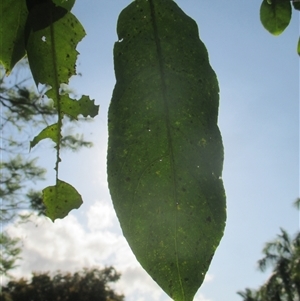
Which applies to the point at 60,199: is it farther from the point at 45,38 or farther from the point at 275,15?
the point at 275,15

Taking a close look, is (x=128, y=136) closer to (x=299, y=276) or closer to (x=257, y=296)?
(x=299, y=276)

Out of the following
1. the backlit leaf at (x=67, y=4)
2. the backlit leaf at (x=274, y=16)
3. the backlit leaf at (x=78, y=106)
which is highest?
the backlit leaf at (x=274, y=16)

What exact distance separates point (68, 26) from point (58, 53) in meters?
0.02

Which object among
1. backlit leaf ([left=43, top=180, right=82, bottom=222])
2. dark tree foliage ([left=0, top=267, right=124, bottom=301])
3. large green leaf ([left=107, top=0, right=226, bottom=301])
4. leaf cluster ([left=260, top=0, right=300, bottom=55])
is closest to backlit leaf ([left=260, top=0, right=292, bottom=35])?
leaf cluster ([left=260, top=0, right=300, bottom=55])

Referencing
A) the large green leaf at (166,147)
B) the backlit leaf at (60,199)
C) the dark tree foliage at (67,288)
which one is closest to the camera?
the large green leaf at (166,147)

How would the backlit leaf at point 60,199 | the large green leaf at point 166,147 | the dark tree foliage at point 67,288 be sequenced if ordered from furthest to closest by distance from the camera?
1. the dark tree foliage at point 67,288
2. the backlit leaf at point 60,199
3. the large green leaf at point 166,147

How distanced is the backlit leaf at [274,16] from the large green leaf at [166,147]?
151 millimetres

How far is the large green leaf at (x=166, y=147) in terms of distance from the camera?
272mm

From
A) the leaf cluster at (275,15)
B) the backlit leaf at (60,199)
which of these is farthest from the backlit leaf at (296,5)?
the backlit leaf at (60,199)

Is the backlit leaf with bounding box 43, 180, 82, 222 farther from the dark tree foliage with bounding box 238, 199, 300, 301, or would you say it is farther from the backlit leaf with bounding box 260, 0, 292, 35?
the dark tree foliage with bounding box 238, 199, 300, 301

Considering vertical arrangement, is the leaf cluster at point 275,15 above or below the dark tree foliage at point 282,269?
below

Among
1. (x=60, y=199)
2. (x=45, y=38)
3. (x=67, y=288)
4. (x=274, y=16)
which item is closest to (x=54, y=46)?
(x=45, y=38)

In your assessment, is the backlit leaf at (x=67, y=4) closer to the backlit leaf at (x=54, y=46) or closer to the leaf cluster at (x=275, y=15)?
the backlit leaf at (x=54, y=46)

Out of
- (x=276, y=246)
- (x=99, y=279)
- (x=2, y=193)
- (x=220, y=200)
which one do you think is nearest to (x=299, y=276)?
(x=276, y=246)
